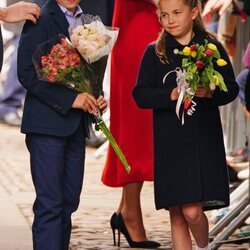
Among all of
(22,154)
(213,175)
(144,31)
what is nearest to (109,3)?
(144,31)

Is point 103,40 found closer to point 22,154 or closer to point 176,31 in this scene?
point 176,31

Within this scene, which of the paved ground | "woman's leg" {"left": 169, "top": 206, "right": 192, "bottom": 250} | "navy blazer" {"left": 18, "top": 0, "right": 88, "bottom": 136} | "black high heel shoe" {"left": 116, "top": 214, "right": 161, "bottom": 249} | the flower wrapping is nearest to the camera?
the flower wrapping

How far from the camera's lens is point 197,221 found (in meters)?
7.11

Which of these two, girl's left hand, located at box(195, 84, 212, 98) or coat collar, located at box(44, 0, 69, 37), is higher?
coat collar, located at box(44, 0, 69, 37)

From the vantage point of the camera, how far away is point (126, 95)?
341 inches

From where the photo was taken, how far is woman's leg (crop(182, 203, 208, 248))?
707 centimetres

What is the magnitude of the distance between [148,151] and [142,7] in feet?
3.00

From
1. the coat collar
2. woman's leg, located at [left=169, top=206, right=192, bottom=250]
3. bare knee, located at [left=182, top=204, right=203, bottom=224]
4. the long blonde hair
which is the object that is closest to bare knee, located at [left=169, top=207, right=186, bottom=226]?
woman's leg, located at [left=169, top=206, right=192, bottom=250]

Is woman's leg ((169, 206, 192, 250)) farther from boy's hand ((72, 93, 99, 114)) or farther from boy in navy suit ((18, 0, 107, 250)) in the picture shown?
boy's hand ((72, 93, 99, 114))

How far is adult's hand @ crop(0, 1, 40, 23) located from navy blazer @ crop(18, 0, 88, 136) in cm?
6

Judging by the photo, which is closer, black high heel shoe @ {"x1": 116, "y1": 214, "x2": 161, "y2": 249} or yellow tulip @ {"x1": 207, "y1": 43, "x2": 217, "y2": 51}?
yellow tulip @ {"x1": 207, "y1": 43, "x2": 217, "y2": 51}

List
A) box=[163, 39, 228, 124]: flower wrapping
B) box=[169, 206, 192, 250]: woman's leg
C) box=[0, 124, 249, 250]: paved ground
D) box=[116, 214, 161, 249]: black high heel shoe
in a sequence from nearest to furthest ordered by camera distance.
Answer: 1. box=[163, 39, 228, 124]: flower wrapping
2. box=[169, 206, 192, 250]: woman's leg
3. box=[116, 214, 161, 249]: black high heel shoe
4. box=[0, 124, 249, 250]: paved ground

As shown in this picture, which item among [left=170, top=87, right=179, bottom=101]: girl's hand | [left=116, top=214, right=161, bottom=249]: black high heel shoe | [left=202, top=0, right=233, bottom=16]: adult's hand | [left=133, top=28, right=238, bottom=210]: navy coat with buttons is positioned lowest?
[left=116, top=214, right=161, bottom=249]: black high heel shoe

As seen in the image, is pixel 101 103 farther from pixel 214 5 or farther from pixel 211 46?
pixel 214 5
